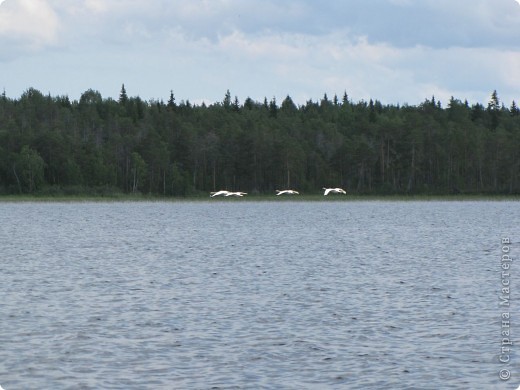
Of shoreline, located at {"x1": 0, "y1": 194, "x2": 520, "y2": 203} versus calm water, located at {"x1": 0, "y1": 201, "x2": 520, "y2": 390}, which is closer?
calm water, located at {"x1": 0, "y1": 201, "x2": 520, "y2": 390}

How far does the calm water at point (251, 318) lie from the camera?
875 inches

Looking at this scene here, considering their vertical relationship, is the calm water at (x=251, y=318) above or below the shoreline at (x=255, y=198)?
below

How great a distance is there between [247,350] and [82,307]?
9.22 meters

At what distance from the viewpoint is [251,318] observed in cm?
2959

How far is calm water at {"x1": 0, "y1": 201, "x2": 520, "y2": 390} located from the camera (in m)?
22.2

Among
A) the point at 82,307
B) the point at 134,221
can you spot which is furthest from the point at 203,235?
the point at 82,307

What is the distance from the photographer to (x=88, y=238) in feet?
233

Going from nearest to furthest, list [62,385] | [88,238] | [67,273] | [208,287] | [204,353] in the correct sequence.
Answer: [62,385] < [204,353] < [208,287] < [67,273] < [88,238]

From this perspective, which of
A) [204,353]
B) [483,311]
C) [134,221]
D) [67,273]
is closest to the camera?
[204,353]

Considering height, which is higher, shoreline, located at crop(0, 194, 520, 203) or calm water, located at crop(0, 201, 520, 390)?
shoreline, located at crop(0, 194, 520, 203)

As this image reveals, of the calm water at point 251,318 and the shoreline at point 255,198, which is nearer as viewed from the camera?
the calm water at point 251,318

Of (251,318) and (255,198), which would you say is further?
(255,198)

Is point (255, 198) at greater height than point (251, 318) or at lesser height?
greater

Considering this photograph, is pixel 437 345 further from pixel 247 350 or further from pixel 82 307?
pixel 82 307
